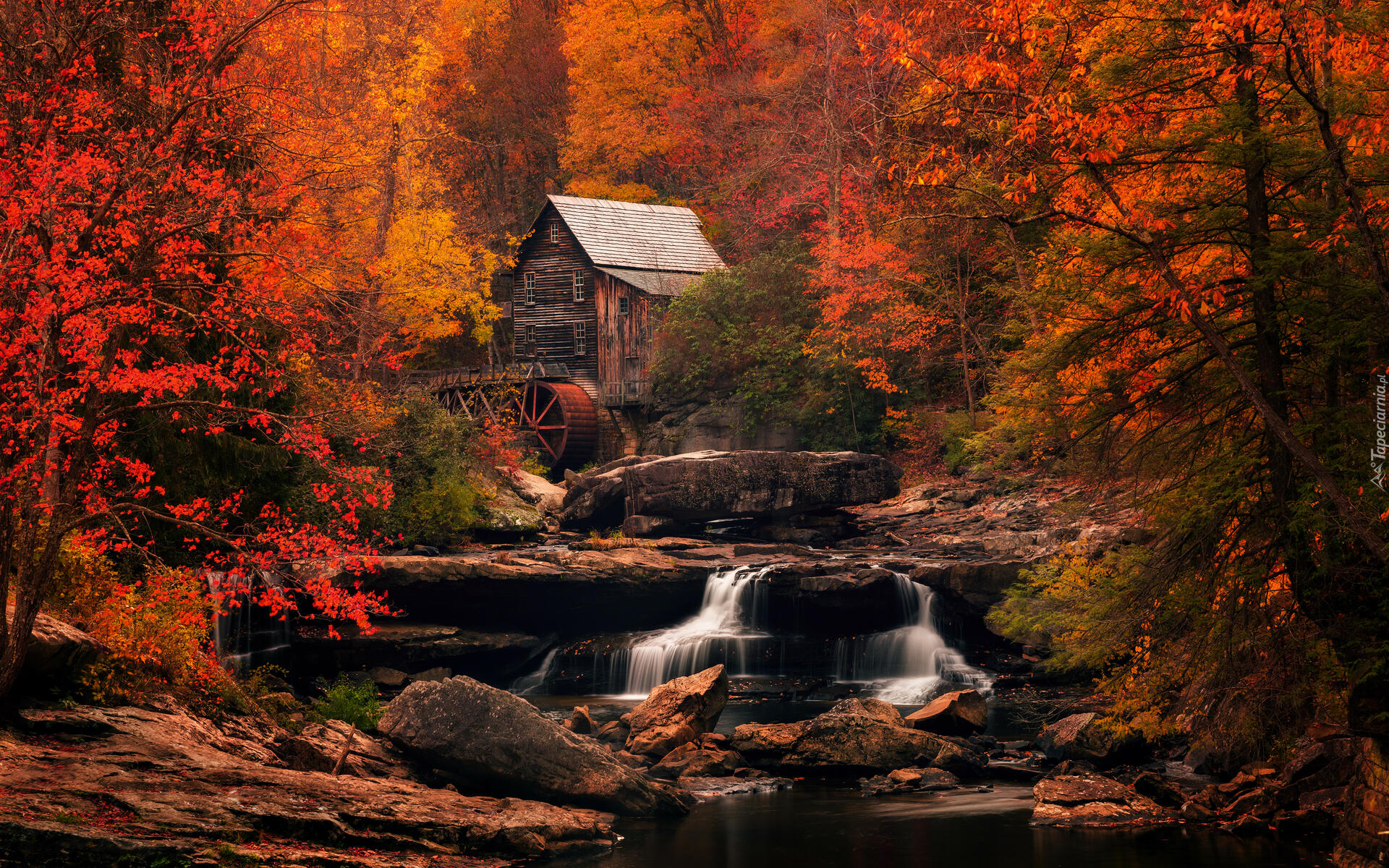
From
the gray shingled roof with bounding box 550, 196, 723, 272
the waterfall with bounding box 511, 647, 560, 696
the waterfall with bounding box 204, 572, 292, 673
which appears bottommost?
the waterfall with bounding box 511, 647, 560, 696

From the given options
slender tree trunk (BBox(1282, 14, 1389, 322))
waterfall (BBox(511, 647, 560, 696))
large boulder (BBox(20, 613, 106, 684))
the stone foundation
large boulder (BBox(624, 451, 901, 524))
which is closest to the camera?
slender tree trunk (BBox(1282, 14, 1389, 322))

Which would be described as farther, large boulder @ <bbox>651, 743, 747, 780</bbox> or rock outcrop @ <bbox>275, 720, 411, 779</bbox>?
large boulder @ <bbox>651, 743, 747, 780</bbox>

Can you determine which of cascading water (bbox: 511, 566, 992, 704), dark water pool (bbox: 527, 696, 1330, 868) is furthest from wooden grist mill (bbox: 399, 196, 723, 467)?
dark water pool (bbox: 527, 696, 1330, 868)

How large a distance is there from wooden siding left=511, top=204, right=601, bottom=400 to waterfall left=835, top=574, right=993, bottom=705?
2005cm

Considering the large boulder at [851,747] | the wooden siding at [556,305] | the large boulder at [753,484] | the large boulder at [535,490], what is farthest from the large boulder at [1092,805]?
the wooden siding at [556,305]

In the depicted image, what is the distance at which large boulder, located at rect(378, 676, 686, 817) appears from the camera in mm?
11367

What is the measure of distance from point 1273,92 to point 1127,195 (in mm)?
1549

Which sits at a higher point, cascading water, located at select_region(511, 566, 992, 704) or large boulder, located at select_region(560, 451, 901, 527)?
large boulder, located at select_region(560, 451, 901, 527)

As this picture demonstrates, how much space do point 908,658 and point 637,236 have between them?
931 inches

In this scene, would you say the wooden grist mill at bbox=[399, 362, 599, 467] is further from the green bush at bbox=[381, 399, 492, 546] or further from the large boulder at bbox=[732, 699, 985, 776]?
the large boulder at bbox=[732, 699, 985, 776]

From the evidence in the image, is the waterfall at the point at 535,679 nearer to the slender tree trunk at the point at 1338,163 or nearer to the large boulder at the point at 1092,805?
the large boulder at the point at 1092,805

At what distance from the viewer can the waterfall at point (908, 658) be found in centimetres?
1792

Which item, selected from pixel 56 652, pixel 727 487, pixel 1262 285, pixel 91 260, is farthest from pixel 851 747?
pixel 727 487

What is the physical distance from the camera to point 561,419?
3734cm
